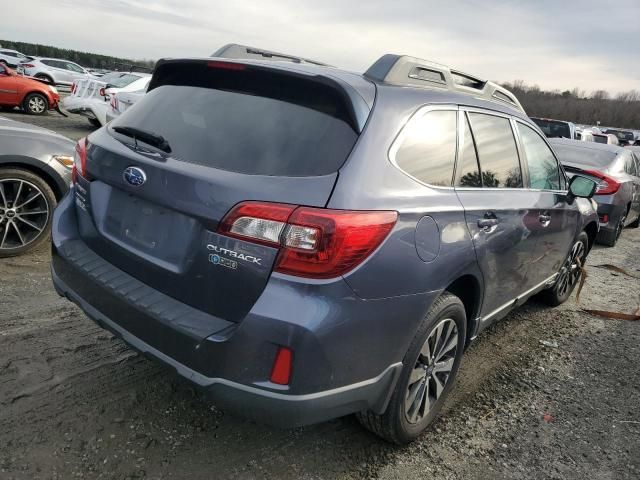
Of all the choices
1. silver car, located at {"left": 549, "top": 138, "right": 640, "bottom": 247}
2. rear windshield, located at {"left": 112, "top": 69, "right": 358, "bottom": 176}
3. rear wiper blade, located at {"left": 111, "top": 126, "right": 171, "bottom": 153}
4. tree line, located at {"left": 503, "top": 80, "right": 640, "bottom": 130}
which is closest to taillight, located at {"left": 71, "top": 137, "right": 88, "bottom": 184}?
rear wiper blade, located at {"left": 111, "top": 126, "right": 171, "bottom": 153}

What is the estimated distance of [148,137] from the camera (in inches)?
96.1

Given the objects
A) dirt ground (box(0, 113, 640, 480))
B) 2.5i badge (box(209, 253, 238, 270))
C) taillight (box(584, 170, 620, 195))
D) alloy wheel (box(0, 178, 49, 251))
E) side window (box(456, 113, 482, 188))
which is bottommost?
dirt ground (box(0, 113, 640, 480))

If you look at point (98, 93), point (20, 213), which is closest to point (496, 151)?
point (20, 213)

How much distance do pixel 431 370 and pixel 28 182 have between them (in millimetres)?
3724

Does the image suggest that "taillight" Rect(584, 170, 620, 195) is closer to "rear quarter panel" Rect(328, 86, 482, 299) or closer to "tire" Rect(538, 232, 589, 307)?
"tire" Rect(538, 232, 589, 307)

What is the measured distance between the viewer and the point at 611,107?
71.2 meters

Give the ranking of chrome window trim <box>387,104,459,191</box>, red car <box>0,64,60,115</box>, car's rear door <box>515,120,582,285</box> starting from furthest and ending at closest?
red car <box>0,64,60,115</box>, car's rear door <box>515,120,582,285</box>, chrome window trim <box>387,104,459,191</box>

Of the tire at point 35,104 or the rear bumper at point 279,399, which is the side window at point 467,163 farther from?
the tire at point 35,104

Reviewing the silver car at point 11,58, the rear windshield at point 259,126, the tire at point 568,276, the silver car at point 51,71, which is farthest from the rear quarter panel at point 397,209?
the silver car at point 11,58

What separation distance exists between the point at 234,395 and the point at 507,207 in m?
1.95

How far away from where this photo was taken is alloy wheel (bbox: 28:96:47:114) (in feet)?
55.4

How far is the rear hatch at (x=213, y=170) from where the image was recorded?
79.8 inches

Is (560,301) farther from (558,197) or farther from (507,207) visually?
(507,207)

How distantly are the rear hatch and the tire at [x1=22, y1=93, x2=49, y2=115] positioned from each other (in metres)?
16.7
